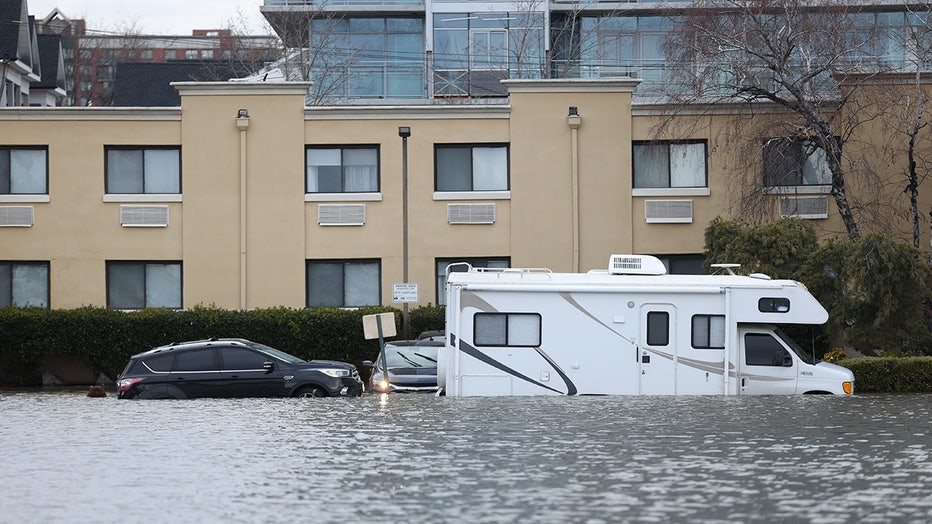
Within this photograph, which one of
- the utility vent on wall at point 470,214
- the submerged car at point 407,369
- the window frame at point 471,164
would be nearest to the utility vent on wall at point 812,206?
the window frame at point 471,164

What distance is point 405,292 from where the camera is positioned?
31.5 m

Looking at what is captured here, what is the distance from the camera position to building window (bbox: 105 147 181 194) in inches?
1426

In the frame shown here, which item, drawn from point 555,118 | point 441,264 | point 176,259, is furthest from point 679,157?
point 176,259

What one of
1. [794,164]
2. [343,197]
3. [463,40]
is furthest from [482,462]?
[463,40]

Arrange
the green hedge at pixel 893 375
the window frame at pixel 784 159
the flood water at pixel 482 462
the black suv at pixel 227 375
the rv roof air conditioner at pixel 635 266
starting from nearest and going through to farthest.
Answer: the flood water at pixel 482 462 < the rv roof air conditioner at pixel 635 266 < the black suv at pixel 227 375 < the green hedge at pixel 893 375 < the window frame at pixel 784 159

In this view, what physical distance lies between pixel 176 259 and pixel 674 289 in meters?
17.6

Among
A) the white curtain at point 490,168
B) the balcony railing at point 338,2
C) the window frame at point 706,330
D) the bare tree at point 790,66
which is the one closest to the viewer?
the window frame at point 706,330

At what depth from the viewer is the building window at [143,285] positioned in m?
36.3

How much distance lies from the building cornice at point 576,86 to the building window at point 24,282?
519 inches

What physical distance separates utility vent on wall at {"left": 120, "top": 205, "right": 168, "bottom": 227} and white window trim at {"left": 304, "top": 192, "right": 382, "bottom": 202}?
12.2ft

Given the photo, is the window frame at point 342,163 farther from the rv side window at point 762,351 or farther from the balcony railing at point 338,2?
the balcony railing at point 338,2

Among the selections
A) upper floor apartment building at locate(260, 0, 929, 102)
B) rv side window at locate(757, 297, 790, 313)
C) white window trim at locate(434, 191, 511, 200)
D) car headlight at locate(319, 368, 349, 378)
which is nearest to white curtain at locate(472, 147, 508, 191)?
white window trim at locate(434, 191, 511, 200)

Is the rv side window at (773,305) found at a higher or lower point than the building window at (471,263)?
lower

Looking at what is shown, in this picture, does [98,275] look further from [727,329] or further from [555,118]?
[727,329]
